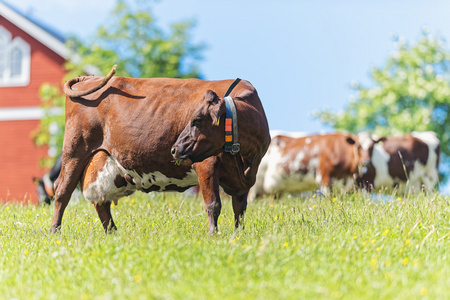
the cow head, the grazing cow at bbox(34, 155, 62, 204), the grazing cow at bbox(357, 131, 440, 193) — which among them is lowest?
the grazing cow at bbox(34, 155, 62, 204)

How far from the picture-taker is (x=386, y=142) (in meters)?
16.9

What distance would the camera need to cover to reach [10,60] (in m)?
26.1

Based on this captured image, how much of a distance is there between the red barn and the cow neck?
1947 centimetres

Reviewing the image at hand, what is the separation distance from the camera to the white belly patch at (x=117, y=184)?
7.41m

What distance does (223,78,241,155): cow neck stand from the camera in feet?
21.2

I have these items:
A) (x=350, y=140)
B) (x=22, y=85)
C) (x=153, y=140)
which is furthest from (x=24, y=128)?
(x=153, y=140)

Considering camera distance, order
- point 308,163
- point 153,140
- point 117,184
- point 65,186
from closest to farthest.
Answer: point 153,140 → point 117,184 → point 65,186 → point 308,163

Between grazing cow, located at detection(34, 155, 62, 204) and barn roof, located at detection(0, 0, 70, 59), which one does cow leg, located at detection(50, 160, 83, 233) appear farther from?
barn roof, located at detection(0, 0, 70, 59)

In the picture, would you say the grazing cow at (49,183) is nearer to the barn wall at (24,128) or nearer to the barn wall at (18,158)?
the barn wall at (24,128)

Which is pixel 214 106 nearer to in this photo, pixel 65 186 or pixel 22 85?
pixel 65 186

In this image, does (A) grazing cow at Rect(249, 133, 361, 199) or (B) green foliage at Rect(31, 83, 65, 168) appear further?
(B) green foliage at Rect(31, 83, 65, 168)

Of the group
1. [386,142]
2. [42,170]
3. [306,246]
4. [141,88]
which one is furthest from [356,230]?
[42,170]

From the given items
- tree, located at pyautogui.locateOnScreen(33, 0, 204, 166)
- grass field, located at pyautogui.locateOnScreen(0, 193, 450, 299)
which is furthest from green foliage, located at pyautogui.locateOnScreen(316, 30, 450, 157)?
grass field, located at pyautogui.locateOnScreen(0, 193, 450, 299)

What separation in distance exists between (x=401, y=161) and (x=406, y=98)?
15540 millimetres
